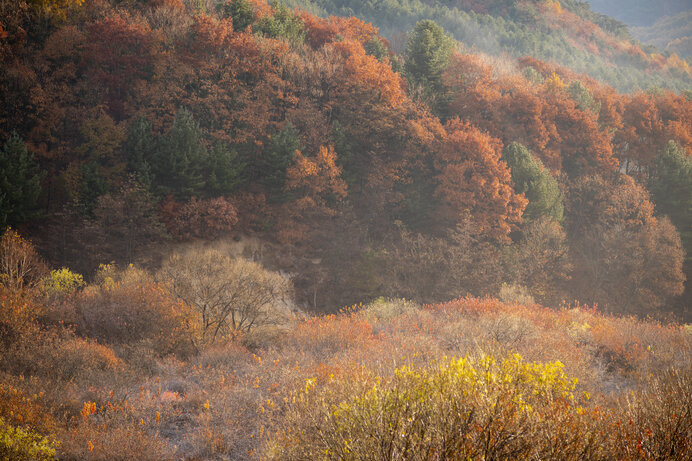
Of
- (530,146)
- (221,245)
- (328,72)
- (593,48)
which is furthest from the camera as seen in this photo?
(593,48)

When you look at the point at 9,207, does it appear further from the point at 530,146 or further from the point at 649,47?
the point at 649,47

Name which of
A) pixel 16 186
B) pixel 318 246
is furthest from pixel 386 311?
pixel 16 186

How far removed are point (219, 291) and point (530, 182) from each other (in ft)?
90.6

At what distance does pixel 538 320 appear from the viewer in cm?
1822

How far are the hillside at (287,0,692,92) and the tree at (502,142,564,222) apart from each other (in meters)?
36.9

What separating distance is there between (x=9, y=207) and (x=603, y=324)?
31.4 metres

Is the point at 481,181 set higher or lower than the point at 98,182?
higher

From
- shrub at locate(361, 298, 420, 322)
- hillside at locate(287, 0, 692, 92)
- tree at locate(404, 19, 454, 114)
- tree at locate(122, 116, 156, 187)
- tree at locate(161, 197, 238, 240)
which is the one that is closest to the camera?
shrub at locate(361, 298, 420, 322)

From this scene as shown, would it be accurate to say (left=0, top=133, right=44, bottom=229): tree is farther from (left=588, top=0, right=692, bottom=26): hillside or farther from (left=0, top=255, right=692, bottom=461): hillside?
(left=588, top=0, right=692, bottom=26): hillside

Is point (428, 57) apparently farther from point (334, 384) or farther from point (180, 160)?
point (334, 384)

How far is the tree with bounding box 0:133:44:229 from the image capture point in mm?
21797

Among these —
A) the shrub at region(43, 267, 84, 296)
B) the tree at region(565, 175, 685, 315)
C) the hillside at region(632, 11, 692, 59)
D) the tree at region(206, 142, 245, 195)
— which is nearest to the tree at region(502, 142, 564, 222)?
the tree at region(565, 175, 685, 315)

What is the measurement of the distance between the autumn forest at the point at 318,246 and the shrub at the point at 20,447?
55mm

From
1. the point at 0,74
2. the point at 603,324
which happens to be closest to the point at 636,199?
the point at 603,324
